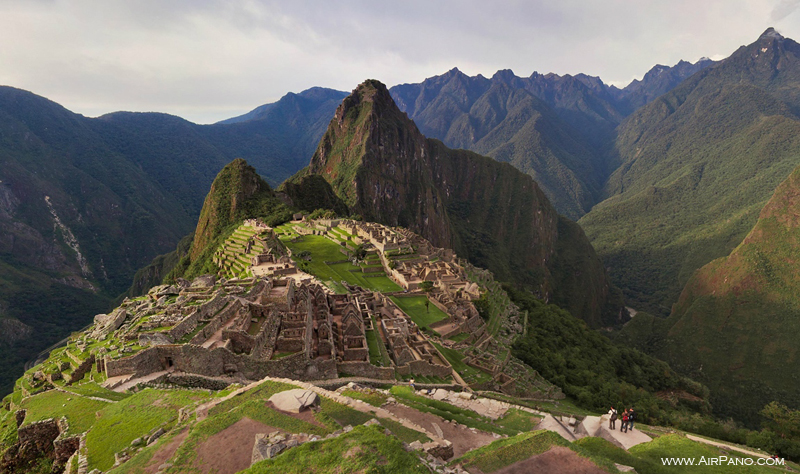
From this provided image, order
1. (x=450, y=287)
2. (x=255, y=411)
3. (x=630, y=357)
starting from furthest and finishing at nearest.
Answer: (x=630, y=357), (x=450, y=287), (x=255, y=411)

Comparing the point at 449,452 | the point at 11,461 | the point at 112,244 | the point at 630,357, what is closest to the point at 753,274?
the point at 630,357

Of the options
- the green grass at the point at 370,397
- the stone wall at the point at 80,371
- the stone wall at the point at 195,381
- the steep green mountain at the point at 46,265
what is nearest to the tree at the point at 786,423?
the green grass at the point at 370,397

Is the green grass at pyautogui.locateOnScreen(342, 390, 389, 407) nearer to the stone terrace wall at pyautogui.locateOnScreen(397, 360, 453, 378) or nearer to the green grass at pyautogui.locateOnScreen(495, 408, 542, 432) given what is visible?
the green grass at pyautogui.locateOnScreen(495, 408, 542, 432)

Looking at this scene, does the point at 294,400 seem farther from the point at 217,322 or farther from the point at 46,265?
the point at 46,265

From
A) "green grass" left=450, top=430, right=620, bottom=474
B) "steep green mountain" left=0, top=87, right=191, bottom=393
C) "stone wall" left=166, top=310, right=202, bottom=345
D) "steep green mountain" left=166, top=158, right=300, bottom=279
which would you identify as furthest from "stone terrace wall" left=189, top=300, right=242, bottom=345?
"steep green mountain" left=0, top=87, right=191, bottom=393

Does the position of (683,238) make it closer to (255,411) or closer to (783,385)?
(783,385)

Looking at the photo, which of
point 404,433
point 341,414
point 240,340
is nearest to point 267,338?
point 240,340
